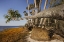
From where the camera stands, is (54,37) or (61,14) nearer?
(61,14)

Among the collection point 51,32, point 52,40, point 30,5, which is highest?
point 30,5

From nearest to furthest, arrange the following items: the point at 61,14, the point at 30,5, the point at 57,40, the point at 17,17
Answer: the point at 61,14, the point at 57,40, the point at 30,5, the point at 17,17

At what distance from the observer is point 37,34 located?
25.1 ft

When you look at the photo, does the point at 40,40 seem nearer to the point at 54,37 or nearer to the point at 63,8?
the point at 54,37

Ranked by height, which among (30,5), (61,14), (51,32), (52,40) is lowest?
(52,40)

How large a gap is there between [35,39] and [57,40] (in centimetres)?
163

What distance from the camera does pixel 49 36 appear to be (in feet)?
24.7

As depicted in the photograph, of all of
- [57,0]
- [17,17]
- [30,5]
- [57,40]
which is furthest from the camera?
[17,17]

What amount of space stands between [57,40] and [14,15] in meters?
15.6

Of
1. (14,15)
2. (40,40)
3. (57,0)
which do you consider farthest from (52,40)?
(14,15)

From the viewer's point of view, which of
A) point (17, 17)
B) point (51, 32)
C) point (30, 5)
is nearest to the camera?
point (51, 32)

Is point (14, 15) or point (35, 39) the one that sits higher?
point (14, 15)

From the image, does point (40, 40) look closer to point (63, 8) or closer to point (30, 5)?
point (63, 8)

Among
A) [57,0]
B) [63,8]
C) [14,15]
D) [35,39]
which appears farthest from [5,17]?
[63,8]
